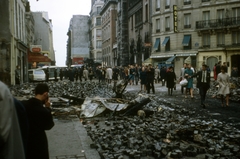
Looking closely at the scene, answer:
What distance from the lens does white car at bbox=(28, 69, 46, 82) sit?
39.4 meters

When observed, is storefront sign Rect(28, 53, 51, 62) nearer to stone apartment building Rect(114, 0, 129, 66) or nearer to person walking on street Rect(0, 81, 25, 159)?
stone apartment building Rect(114, 0, 129, 66)

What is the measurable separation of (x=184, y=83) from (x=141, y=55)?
37429 millimetres

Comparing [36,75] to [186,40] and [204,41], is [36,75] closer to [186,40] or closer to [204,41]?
[186,40]

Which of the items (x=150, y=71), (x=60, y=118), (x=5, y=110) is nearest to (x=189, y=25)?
(x=150, y=71)

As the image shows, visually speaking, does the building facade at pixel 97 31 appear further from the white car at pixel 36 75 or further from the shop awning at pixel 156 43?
the white car at pixel 36 75

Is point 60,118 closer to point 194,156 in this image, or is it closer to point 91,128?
point 91,128

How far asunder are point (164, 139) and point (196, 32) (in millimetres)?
38566

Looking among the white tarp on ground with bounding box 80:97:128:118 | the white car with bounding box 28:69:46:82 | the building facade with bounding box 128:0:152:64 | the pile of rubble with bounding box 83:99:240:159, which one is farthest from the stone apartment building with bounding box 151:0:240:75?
the pile of rubble with bounding box 83:99:240:159

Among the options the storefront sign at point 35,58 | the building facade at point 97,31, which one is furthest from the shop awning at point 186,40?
the building facade at point 97,31

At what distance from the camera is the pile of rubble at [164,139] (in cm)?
610

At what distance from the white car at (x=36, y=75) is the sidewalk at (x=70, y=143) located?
31.3 meters

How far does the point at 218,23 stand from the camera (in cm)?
4188

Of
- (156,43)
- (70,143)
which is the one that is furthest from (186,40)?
(70,143)

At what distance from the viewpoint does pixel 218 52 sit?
4200cm
